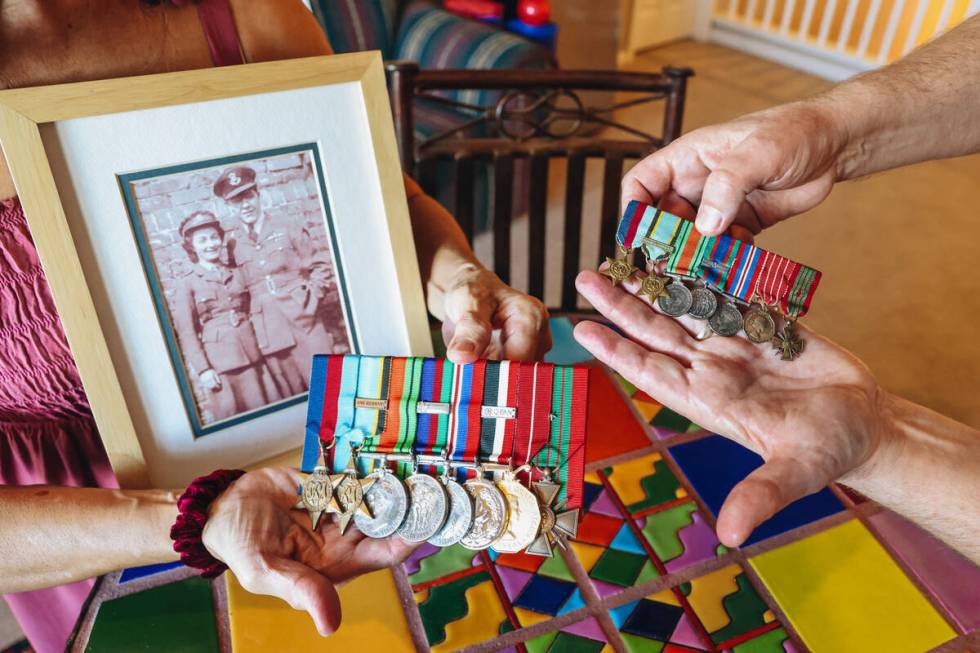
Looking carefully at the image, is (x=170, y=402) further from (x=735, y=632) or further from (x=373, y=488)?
(x=735, y=632)

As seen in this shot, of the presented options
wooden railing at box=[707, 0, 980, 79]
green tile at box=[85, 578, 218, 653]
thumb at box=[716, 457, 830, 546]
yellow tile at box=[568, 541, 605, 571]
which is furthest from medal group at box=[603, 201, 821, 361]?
wooden railing at box=[707, 0, 980, 79]

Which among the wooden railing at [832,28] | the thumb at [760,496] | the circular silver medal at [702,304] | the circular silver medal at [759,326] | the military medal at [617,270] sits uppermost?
the military medal at [617,270]

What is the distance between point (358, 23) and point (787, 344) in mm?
2908

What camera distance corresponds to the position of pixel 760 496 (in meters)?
0.72

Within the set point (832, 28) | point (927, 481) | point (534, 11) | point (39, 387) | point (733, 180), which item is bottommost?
point (832, 28)

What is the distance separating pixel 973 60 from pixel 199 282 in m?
1.27

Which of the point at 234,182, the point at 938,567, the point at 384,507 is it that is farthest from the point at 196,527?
the point at 938,567

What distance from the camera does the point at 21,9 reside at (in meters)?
0.82

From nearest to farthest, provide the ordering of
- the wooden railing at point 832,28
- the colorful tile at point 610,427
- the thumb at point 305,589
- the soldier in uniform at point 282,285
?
the thumb at point 305,589
the soldier in uniform at point 282,285
the colorful tile at point 610,427
the wooden railing at point 832,28

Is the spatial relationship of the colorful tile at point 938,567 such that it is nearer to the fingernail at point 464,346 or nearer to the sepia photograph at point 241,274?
the fingernail at point 464,346

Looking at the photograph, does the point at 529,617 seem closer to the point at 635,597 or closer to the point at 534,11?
the point at 635,597

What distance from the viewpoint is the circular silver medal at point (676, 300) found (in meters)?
0.98

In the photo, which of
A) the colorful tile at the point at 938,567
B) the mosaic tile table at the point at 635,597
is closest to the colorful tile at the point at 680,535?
the mosaic tile table at the point at 635,597

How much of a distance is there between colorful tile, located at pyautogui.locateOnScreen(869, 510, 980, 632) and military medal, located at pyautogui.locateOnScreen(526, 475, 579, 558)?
0.45 meters
